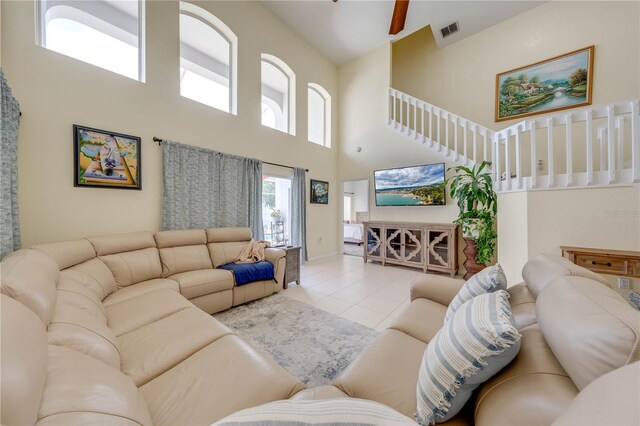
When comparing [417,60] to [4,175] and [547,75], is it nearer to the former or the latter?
[547,75]

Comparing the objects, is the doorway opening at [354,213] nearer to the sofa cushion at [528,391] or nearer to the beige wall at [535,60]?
the beige wall at [535,60]

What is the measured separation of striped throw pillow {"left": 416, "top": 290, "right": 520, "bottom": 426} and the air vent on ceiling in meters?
5.68

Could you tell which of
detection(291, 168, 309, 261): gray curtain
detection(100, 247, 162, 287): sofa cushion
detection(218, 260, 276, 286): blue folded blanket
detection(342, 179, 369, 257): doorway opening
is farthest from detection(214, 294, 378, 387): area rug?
detection(342, 179, 369, 257): doorway opening

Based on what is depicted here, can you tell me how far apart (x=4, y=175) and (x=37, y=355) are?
6.92ft

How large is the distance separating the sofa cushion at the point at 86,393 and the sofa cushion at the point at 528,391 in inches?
42.7

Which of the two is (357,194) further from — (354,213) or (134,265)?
(134,265)

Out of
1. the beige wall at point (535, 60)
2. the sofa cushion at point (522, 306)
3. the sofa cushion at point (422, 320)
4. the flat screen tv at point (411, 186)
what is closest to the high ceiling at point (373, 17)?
the beige wall at point (535, 60)

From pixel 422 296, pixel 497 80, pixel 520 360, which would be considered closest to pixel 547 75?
pixel 497 80

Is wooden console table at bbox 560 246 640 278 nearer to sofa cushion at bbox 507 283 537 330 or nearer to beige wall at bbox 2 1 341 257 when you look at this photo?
sofa cushion at bbox 507 283 537 330

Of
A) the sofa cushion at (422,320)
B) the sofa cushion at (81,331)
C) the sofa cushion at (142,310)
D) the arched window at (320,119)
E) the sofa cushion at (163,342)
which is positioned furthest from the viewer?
the arched window at (320,119)

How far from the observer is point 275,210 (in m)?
5.09

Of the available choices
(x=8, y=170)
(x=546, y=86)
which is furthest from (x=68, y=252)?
(x=546, y=86)

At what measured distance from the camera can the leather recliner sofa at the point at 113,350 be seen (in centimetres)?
61

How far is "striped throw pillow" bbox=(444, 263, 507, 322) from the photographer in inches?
49.3
